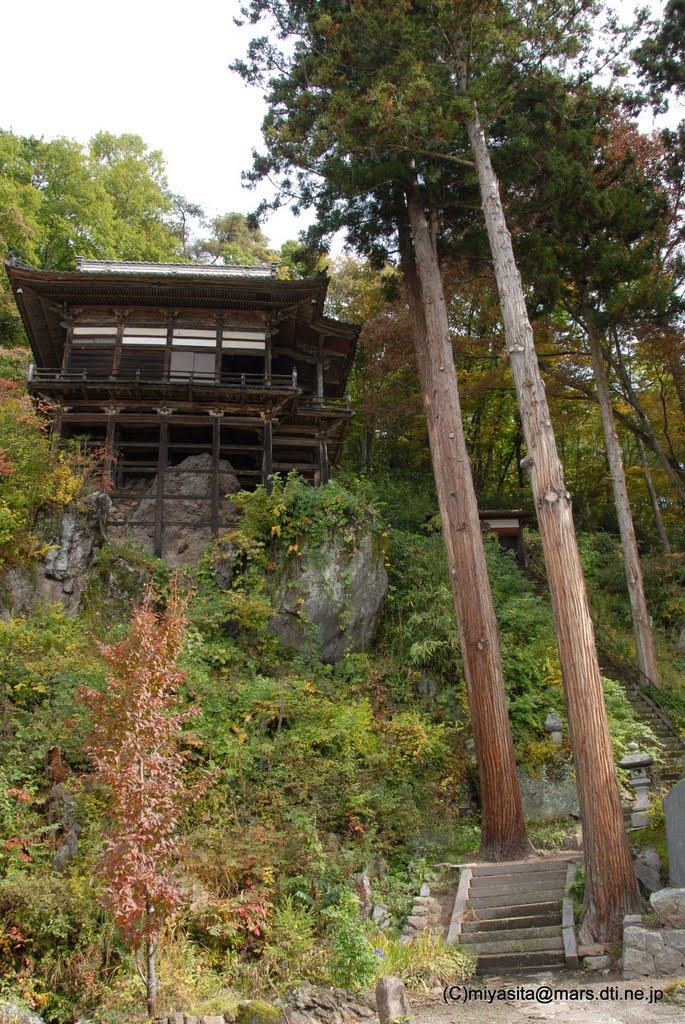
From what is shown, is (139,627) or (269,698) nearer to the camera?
(139,627)

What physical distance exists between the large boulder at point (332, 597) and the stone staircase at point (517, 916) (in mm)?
5259

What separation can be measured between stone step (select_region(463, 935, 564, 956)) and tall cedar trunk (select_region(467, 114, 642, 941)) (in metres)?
0.47

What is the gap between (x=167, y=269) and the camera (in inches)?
936

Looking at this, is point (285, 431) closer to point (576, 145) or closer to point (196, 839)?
point (576, 145)

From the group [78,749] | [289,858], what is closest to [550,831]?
[289,858]

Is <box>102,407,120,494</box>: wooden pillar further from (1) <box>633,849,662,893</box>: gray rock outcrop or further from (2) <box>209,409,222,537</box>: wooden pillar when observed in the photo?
(1) <box>633,849,662,893</box>: gray rock outcrop

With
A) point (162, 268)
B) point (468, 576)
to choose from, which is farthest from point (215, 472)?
point (162, 268)

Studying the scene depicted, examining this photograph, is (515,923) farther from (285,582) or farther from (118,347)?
(118,347)

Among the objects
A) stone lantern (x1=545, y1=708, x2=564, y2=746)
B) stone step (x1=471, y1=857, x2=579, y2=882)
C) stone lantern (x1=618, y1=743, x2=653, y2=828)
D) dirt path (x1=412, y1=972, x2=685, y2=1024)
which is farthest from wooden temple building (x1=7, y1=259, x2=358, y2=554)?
dirt path (x1=412, y1=972, x2=685, y2=1024)

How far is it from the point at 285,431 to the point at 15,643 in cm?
1084

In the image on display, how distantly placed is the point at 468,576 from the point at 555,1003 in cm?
595

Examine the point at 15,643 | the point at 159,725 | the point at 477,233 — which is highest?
the point at 477,233

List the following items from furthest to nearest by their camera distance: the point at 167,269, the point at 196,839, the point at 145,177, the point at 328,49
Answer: the point at 145,177 < the point at 167,269 < the point at 328,49 < the point at 196,839

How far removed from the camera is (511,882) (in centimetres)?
1019
